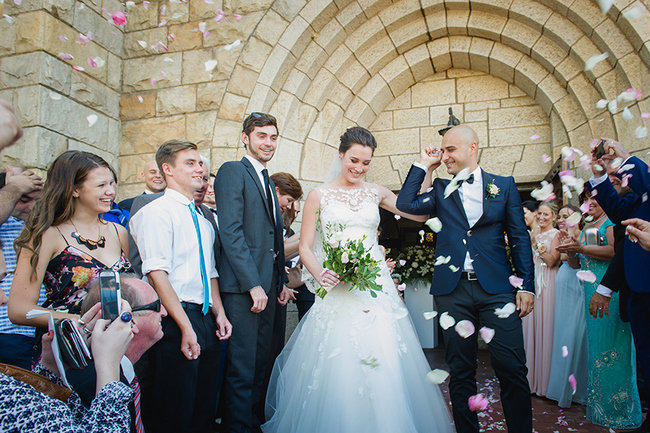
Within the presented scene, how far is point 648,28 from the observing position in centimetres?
453

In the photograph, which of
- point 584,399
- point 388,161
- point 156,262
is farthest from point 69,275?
point 388,161

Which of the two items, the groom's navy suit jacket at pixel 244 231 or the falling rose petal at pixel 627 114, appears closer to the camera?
the groom's navy suit jacket at pixel 244 231

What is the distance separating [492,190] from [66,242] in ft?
8.21

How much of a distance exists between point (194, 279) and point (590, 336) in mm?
3221

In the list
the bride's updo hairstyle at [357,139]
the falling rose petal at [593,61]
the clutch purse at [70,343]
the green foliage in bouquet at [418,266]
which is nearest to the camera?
the clutch purse at [70,343]

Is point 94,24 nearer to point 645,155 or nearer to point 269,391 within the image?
point 269,391

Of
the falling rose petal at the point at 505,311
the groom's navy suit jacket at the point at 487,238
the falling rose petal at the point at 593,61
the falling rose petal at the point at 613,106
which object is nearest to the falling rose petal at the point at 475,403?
the falling rose petal at the point at 505,311

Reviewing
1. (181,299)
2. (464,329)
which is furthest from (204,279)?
(464,329)

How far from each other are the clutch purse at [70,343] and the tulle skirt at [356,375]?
1.57m

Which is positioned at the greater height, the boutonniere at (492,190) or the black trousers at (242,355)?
the boutonniere at (492,190)

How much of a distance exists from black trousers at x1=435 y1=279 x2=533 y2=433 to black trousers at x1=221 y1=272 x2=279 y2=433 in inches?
47.9

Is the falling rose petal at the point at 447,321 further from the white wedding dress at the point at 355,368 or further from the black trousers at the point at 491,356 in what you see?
the white wedding dress at the point at 355,368

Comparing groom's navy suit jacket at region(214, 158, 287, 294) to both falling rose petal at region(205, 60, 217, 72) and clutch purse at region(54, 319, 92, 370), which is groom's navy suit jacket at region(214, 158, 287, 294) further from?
falling rose petal at region(205, 60, 217, 72)

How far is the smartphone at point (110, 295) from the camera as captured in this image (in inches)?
58.4
